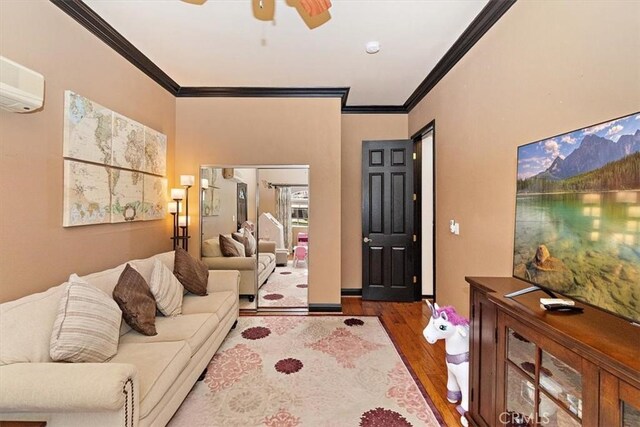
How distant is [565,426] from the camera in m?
1.17

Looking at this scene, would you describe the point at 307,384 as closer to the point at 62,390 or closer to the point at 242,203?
the point at 62,390

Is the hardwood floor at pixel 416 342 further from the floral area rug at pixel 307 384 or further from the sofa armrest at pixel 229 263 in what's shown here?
the sofa armrest at pixel 229 263

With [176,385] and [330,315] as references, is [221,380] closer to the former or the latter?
[176,385]

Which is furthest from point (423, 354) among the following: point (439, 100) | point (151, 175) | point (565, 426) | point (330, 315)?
point (151, 175)

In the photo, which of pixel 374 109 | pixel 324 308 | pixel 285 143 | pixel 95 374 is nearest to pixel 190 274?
pixel 95 374

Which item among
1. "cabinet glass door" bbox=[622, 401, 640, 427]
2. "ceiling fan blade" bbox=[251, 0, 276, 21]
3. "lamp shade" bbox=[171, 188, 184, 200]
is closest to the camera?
"cabinet glass door" bbox=[622, 401, 640, 427]

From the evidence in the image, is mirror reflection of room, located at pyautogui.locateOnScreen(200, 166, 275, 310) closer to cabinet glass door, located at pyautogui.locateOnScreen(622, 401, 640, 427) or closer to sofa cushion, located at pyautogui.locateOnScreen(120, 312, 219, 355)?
sofa cushion, located at pyautogui.locateOnScreen(120, 312, 219, 355)

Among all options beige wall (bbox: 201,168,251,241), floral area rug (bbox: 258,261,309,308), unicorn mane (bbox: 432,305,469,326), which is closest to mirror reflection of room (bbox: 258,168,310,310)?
floral area rug (bbox: 258,261,309,308)

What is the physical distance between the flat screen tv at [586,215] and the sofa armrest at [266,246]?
2979mm

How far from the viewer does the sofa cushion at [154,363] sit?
1.64m

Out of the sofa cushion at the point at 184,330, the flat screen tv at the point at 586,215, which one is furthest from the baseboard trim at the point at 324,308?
the flat screen tv at the point at 586,215

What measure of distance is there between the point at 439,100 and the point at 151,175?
11.2 ft

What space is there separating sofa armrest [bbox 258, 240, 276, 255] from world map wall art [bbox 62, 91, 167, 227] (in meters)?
1.29

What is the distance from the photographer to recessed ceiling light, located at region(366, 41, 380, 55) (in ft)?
9.48
